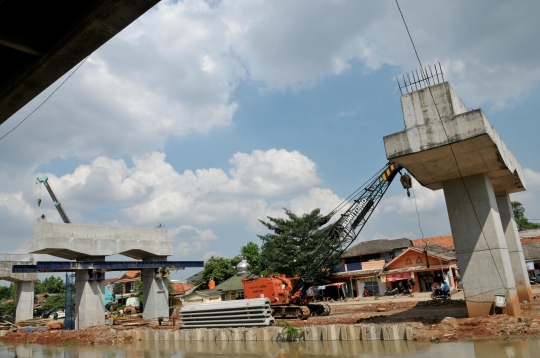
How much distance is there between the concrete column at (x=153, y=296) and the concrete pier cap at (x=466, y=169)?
86.1ft

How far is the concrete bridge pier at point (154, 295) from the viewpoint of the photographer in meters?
36.5

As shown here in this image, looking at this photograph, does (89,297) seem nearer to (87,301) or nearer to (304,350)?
(87,301)

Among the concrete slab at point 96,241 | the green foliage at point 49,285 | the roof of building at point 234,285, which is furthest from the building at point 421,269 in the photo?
the green foliage at point 49,285

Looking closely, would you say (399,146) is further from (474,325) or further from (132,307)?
(132,307)

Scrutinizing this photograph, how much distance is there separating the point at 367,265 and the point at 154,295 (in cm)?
2368

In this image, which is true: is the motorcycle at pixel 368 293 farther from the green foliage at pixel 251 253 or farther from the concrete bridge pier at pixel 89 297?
the concrete bridge pier at pixel 89 297

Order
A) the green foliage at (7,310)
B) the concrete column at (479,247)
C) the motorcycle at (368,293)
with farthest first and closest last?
the green foliage at (7,310)
the motorcycle at (368,293)
the concrete column at (479,247)

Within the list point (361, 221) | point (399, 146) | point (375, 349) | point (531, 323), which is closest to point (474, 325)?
point (531, 323)

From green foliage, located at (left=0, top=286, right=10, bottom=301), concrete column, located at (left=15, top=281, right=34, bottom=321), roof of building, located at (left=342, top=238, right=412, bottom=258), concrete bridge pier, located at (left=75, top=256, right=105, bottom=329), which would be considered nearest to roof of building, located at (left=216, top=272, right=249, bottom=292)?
roof of building, located at (left=342, top=238, right=412, bottom=258)

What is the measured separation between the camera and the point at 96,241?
3322 centimetres

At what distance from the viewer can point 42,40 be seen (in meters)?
7.98

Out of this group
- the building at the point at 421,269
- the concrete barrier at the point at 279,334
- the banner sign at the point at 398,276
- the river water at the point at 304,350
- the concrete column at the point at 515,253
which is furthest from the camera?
the banner sign at the point at 398,276

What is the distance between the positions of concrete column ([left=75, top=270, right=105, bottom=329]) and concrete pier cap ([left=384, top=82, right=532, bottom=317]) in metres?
26.6

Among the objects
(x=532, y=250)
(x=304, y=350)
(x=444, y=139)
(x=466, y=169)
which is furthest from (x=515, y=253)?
(x=532, y=250)
